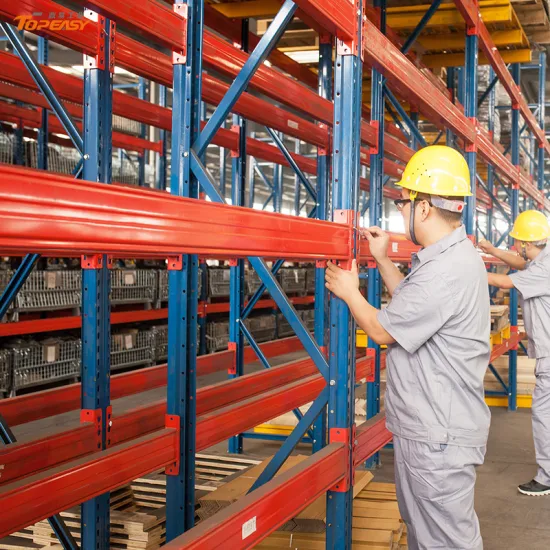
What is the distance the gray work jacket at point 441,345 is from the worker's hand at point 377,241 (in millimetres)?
418

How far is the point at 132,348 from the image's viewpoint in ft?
35.0

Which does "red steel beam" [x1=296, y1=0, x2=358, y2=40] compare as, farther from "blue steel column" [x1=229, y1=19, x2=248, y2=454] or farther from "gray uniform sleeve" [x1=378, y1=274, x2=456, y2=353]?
"blue steel column" [x1=229, y1=19, x2=248, y2=454]

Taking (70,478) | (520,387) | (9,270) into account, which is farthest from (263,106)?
(520,387)

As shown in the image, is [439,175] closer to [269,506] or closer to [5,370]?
[269,506]

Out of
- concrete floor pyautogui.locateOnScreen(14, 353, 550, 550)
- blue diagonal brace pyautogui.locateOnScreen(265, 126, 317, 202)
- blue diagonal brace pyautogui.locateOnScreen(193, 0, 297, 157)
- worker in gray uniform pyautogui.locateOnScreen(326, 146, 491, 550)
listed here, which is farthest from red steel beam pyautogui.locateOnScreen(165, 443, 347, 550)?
blue diagonal brace pyautogui.locateOnScreen(265, 126, 317, 202)

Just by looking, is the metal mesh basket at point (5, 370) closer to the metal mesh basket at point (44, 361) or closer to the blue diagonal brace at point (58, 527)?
the metal mesh basket at point (44, 361)

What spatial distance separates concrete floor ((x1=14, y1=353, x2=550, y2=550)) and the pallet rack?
180 centimetres

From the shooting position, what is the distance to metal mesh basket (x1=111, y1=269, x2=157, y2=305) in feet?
34.0

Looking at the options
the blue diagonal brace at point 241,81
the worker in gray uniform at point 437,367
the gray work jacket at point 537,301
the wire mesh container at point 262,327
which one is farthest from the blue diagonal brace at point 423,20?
the wire mesh container at point 262,327

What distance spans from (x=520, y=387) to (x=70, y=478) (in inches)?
337

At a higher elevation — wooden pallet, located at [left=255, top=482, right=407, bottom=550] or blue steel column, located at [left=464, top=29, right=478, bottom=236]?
blue steel column, located at [left=464, top=29, right=478, bottom=236]

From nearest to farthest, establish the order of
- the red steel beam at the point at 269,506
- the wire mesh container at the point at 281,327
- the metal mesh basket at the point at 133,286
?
the red steel beam at the point at 269,506, the metal mesh basket at the point at 133,286, the wire mesh container at the point at 281,327

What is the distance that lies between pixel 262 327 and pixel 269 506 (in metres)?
11.4

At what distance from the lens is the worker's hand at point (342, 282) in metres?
3.23
